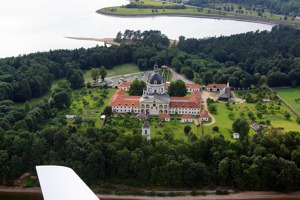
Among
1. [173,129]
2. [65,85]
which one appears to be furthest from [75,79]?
→ [173,129]

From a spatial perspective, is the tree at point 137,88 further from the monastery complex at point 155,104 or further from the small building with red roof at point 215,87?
→ the small building with red roof at point 215,87

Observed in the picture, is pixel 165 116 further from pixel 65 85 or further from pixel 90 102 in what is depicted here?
pixel 65 85

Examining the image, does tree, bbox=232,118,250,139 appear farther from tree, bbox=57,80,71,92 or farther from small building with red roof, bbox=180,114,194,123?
tree, bbox=57,80,71,92

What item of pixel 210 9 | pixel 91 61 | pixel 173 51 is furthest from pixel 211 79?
pixel 210 9

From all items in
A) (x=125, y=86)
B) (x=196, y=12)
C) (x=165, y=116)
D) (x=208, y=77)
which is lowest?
(x=165, y=116)

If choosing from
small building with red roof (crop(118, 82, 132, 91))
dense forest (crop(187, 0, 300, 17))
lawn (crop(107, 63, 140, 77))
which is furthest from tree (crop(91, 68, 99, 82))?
dense forest (crop(187, 0, 300, 17))

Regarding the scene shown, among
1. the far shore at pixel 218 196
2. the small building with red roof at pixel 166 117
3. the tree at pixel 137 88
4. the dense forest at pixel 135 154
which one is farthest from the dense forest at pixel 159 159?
the tree at pixel 137 88
